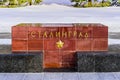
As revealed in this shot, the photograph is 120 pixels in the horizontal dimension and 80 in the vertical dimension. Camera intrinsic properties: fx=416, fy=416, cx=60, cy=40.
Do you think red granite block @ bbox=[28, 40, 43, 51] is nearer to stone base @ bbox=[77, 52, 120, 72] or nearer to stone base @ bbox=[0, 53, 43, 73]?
stone base @ bbox=[0, 53, 43, 73]

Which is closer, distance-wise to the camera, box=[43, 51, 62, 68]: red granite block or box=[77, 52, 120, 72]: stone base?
box=[77, 52, 120, 72]: stone base

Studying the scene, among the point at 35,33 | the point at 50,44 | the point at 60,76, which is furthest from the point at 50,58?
the point at 60,76

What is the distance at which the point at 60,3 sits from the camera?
87.2ft

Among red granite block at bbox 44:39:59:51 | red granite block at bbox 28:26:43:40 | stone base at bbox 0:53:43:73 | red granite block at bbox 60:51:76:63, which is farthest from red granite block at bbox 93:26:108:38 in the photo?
stone base at bbox 0:53:43:73

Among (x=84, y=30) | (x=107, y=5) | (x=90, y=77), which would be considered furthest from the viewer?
(x=107, y=5)

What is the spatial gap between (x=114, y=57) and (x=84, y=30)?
81 cm

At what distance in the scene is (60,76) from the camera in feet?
25.8

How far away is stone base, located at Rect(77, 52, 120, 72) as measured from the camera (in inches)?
321

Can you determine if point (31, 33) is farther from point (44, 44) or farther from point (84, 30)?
point (84, 30)

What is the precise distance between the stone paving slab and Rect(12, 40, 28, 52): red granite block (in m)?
0.66

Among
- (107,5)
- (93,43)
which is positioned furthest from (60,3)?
(93,43)

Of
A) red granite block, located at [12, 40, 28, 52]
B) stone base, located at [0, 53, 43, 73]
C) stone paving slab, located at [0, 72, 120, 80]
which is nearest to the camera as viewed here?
stone paving slab, located at [0, 72, 120, 80]

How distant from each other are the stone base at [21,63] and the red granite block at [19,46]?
38 centimetres

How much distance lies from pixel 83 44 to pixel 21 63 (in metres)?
1.32
